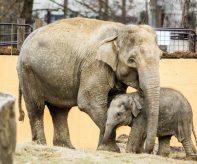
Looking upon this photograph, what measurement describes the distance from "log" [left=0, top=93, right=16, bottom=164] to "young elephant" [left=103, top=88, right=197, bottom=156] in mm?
4832

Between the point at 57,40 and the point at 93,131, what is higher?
the point at 57,40

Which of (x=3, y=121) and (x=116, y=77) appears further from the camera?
(x=116, y=77)

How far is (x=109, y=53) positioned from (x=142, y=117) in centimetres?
83

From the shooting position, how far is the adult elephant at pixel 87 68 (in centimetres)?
1017

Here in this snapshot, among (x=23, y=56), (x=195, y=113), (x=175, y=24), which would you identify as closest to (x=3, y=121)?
(x=23, y=56)

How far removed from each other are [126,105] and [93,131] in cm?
575

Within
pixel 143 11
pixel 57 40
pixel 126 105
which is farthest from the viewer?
pixel 143 11

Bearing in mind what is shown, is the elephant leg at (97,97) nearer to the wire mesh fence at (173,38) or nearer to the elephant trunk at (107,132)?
the elephant trunk at (107,132)

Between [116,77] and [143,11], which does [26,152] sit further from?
[143,11]

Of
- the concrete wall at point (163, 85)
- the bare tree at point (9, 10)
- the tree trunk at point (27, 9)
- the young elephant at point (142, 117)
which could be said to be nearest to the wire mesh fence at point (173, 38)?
the concrete wall at point (163, 85)

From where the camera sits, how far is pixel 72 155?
8555 millimetres

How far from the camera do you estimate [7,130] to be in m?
5.48

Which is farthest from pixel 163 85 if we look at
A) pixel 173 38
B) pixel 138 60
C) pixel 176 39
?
pixel 138 60

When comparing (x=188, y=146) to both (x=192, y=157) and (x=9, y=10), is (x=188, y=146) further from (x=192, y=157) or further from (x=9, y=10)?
(x=9, y=10)
